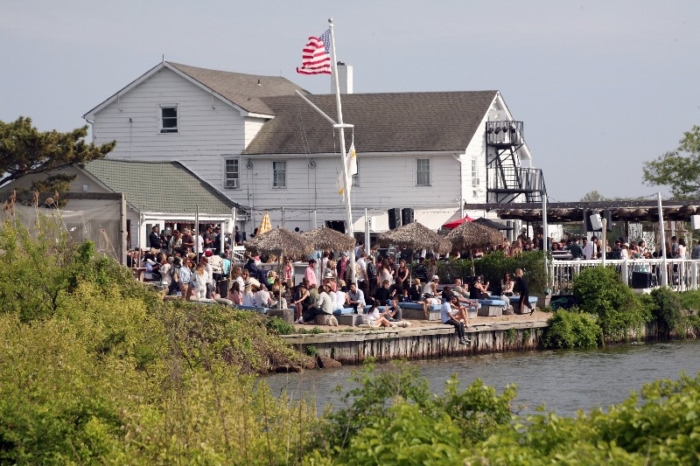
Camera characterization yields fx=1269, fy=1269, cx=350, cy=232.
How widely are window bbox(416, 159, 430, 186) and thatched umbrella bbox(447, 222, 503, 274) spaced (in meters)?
12.1

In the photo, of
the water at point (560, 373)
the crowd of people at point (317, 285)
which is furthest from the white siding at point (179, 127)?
the water at point (560, 373)

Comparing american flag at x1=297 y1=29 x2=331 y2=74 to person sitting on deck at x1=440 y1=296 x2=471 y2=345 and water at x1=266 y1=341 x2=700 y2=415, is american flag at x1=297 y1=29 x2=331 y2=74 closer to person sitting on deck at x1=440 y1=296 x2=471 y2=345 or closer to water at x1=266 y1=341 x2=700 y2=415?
person sitting on deck at x1=440 y1=296 x2=471 y2=345

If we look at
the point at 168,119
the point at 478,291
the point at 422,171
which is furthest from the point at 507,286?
the point at 168,119

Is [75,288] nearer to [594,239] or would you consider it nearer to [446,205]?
[594,239]

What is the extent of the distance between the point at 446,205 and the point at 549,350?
16927 millimetres

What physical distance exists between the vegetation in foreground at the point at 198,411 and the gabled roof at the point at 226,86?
2978 centimetres

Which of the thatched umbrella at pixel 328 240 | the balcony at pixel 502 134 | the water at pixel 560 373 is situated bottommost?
the water at pixel 560 373

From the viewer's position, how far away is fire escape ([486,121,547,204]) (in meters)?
53.4

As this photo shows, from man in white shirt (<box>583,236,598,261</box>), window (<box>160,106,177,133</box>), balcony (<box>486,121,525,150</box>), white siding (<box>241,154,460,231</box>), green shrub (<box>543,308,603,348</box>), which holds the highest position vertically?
window (<box>160,106,177,133</box>)

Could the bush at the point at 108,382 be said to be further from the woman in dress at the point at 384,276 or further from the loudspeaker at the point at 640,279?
the loudspeaker at the point at 640,279

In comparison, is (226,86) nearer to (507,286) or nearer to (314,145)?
(314,145)

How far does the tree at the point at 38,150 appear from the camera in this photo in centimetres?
3900

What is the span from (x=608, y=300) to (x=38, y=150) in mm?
18039

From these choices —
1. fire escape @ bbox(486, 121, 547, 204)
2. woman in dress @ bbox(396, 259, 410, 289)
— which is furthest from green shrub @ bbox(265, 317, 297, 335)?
fire escape @ bbox(486, 121, 547, 204)
